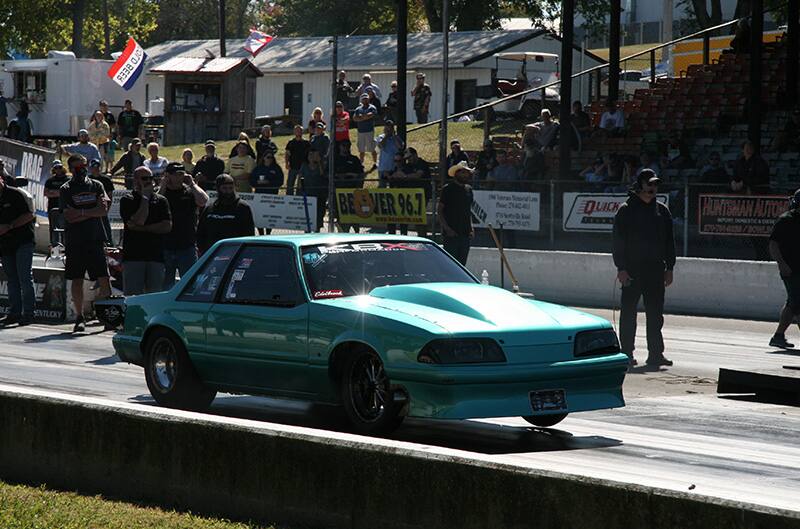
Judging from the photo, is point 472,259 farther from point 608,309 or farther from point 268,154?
point 268,154

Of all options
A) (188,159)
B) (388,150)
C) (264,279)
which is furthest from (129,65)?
(264,279)

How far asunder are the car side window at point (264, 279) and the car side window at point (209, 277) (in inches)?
4.5

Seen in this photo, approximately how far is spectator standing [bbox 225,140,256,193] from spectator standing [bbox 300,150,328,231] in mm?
1011

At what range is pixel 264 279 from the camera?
9.95 metres

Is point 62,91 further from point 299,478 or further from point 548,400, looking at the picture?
point 299,478

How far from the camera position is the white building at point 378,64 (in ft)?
170

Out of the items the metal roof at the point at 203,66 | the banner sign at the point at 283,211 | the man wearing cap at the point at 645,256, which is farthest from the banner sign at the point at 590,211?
the metal roof at the point at 203,66

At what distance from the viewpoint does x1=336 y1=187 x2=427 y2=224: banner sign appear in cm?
2431

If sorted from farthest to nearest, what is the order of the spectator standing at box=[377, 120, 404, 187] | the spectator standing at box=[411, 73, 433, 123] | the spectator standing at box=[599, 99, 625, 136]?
the spectator standing at box=[411, 73, 433, 123], the spectator standing at box=[599, 99, 625, 136], the spectator standing at box=[377, 120, 404, 187]

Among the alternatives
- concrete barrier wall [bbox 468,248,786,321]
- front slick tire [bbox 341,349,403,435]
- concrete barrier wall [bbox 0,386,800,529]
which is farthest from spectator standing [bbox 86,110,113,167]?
concrete barrier wall [bbox 0,386,800,529]

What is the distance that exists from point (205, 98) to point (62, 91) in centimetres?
515

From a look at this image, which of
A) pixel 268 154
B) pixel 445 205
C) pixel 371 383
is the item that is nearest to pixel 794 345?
pixel 445 205

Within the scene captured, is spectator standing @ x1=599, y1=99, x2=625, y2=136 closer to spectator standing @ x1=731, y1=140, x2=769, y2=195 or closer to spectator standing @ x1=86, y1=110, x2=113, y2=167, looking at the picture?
spectator standing @ x1=731, y1=140, x2=769, y2=195

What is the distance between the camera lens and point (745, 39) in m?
31.2
